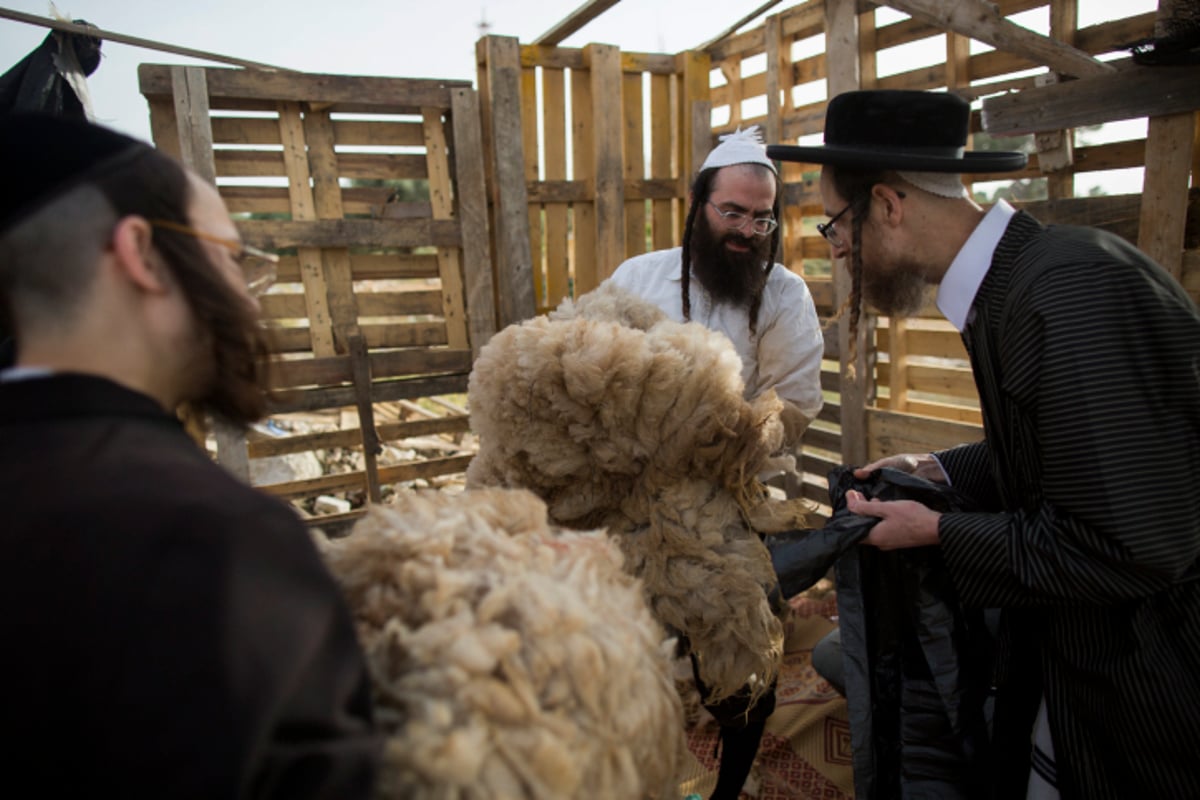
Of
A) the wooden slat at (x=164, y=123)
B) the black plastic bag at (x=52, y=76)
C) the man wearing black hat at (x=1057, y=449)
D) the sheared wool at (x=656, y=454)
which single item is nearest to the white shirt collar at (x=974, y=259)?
the man wearing black hat at (x=1057, y=449)

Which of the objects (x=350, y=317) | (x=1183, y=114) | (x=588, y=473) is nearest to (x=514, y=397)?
(x=588, y=473)

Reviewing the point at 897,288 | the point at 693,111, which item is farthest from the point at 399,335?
the point at 897,288

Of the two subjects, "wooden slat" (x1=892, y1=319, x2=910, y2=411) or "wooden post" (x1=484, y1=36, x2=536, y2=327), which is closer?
"wooden slat" (x1=892, y1=319, x2=910, y2=411)

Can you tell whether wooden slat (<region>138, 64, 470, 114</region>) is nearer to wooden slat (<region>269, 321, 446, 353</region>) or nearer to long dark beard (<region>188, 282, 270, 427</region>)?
wooden slat (<region>269, 321, 446, 353</region>)

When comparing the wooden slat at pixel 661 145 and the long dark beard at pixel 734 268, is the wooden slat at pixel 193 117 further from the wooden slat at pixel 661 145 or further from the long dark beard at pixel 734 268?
the long dark beard at pixel 734 268

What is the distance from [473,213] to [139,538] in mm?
5199

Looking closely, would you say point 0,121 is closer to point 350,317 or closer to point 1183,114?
point 1183,114

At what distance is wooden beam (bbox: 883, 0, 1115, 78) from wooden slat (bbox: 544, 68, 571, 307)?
296cm

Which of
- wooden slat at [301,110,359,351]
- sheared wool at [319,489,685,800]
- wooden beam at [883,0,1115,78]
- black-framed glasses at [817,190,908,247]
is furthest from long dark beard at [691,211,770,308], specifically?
wooden slat at [301,110,359,351]

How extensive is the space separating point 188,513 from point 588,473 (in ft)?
3.61

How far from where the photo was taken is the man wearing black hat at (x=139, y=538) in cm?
61

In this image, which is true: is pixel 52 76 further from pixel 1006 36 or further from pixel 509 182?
pixel 1006 36

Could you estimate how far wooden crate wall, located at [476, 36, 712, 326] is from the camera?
550cm

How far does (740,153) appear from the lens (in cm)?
292
